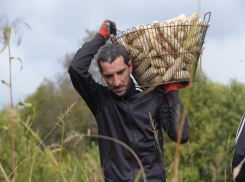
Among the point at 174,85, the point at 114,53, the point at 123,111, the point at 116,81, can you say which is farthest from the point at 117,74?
the point at 174,85

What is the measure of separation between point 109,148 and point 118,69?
676 millimetres

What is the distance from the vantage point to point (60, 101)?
46.3m

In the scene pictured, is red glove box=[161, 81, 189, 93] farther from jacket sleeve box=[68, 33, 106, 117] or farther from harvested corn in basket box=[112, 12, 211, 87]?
jacket sleeve box=[68, 33, 106, 117]

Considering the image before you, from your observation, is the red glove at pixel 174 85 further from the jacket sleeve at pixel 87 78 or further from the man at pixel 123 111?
the jacket sleeve at pixel 87 78

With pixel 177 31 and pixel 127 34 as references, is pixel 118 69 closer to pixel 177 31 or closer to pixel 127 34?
pixel 127 34

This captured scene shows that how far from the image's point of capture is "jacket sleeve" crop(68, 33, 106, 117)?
12.5 ft

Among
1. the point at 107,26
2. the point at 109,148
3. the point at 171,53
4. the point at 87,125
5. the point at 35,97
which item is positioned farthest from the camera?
the point at 35,97

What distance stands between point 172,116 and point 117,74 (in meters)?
0.59

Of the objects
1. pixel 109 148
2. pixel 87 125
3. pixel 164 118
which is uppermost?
pixel 164 118

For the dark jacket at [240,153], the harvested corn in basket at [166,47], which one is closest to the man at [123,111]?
the harvested corn in basket at [166,47]

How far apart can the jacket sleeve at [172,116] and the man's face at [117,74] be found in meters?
0.39

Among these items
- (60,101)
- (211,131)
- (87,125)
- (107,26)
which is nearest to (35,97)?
(60,101)

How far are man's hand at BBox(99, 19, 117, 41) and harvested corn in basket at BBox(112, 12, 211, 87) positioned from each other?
36cm

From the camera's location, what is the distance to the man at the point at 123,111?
3672 mm
